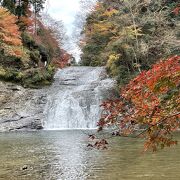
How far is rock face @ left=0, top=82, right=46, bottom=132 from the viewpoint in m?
23.9

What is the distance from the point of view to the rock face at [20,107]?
23.9m

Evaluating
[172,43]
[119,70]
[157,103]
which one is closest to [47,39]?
[119,70]

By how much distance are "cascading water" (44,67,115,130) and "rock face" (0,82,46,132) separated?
2.05 ft

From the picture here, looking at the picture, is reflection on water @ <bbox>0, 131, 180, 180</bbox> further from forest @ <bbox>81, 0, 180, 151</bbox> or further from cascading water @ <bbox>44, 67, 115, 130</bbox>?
cascading water @ <bbox>44, 67, 115, 130</bbox>

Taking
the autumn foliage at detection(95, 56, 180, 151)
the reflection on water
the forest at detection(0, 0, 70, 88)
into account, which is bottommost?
the reflection on water

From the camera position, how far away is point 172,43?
24422 millimetres

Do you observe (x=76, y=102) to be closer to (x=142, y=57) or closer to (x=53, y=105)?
(x=53, y=105)

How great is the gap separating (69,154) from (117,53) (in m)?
16.2

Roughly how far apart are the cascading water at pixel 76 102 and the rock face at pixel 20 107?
624 mm

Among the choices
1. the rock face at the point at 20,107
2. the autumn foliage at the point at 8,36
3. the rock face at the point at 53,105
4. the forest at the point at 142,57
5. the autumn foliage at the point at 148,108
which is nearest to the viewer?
the autumn foliage at the point at 148,108

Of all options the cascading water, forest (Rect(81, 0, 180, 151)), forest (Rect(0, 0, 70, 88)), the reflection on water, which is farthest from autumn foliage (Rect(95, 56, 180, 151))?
forest (Rect(0, 0, 70, 88))

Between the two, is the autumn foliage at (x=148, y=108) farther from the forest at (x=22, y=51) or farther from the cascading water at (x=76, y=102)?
the forest at (x=22, y=51)

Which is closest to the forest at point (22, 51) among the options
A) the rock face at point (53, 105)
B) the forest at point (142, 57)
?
the rock face at point (53, 105)

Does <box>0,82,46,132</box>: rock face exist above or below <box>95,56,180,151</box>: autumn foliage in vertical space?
below
